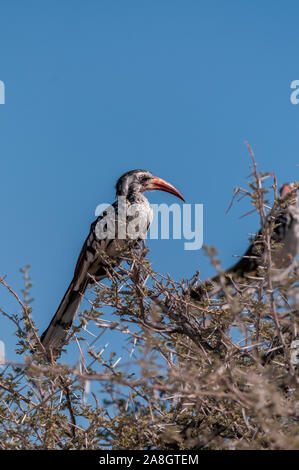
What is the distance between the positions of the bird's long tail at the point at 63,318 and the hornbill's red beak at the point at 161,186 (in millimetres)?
1325

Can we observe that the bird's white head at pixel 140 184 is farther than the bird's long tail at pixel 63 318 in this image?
Yes

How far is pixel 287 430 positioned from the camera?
8.58 feet

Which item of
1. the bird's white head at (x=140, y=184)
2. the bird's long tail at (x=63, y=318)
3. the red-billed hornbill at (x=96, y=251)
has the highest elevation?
the bird's white head at (x=140, y=184)

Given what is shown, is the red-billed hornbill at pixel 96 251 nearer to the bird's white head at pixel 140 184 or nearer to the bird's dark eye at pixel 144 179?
the bird's white head at pixel 140 184

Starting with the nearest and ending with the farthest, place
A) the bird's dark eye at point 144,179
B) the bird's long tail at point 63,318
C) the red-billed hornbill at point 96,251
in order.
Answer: the bird's long tail at point 63,318 → the red-billed hornbill at point 96,251 → the bird's dark eye at point 144,179

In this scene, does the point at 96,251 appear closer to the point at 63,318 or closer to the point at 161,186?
the point at 63,318

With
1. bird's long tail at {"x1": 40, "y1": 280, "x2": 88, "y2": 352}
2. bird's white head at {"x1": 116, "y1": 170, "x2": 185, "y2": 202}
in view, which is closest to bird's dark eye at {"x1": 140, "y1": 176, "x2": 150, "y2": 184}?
bird's white head at {"x1": 116, "y1": 170, "x2": 185, "y2": 202}

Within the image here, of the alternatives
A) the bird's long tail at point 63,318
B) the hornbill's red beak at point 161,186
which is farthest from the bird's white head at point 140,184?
the bird's long tail at point 63,318

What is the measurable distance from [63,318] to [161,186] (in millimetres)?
1806

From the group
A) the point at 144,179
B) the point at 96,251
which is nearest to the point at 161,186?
the point at 144,179

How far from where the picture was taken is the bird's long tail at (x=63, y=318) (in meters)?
4.57

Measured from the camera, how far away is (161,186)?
5898 mm
